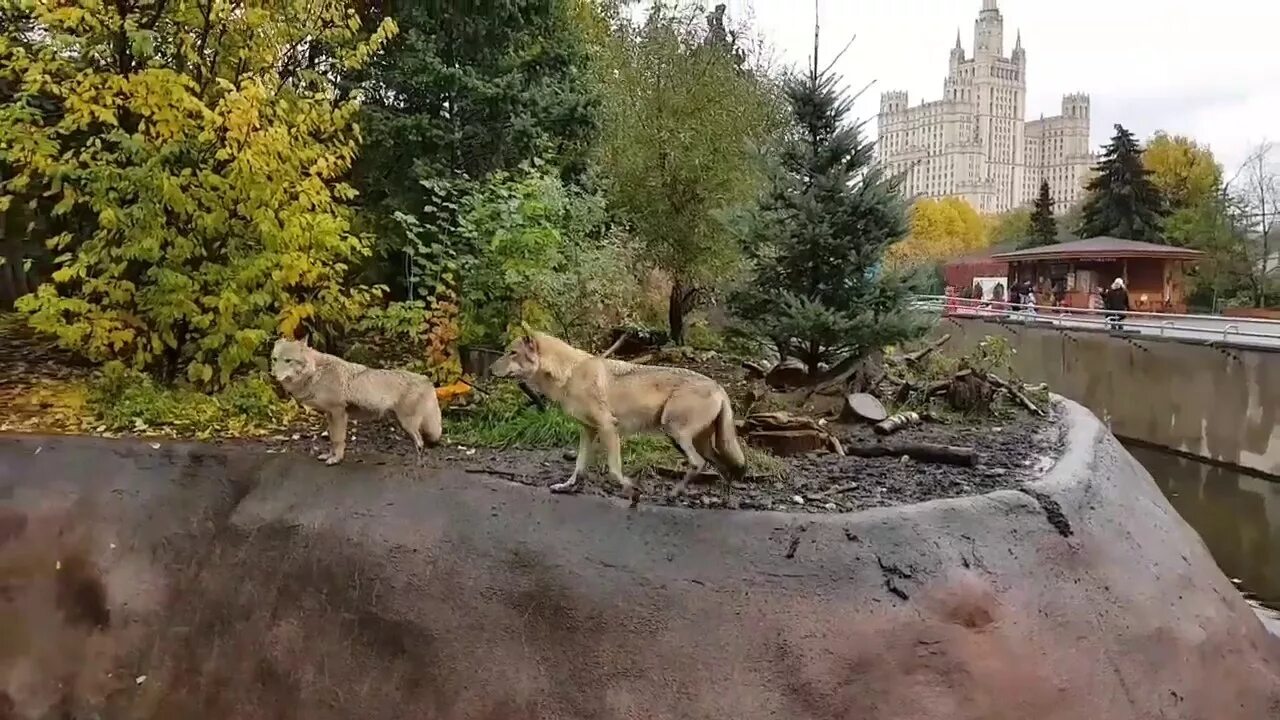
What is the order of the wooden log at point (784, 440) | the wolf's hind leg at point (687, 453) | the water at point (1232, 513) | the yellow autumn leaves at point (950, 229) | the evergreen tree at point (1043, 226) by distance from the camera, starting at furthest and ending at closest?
1. the yellow autumn leaves at point (950, 229)
2. the evergreen tree at point (1043, 226)
3. the water at point (1232, 513)
4. the wooden log at point (784, 440)
5. the wolf's hind leg at point (687, 453)

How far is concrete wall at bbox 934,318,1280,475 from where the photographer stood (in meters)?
14.7

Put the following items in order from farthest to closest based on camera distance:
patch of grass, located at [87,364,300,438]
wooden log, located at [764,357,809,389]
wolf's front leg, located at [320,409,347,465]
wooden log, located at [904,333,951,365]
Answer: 1. wooden log, located at [904,333,951,365]
2. wooden log, located at [764,357,809,389]
3. patch of grass, located at [87,364,300,438]
4. wolf's front leg, located at [320,409,347,465]

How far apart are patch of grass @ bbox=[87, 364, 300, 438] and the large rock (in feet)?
1.49

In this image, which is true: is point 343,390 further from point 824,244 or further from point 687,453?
point 824,244

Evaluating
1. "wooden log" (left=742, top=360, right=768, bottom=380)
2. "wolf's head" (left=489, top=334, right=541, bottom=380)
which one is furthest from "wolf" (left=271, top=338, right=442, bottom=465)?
"wooden log" (left=742, top=360, right=768, bottom=380)

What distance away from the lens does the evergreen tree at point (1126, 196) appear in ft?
102

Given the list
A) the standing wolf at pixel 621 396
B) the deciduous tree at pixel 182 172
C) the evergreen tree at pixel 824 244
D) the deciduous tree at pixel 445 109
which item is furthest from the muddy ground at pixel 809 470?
the deciduous tree at pixel 445 109

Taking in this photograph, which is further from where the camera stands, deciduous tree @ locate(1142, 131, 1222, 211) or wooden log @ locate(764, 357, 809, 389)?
deciduous tree @ locate(1142, 131, 1222, 211)

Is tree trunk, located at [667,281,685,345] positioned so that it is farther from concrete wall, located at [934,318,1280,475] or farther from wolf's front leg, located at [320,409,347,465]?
wolf's front leg, located at [320,409,347,465]

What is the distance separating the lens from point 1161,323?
17.6 metres

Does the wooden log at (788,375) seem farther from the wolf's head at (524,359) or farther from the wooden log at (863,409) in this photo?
the wolf's head at (524,359)

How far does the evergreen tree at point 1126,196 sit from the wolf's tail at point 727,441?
30779 millimetres

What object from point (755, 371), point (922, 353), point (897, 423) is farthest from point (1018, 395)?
point (755, 371)

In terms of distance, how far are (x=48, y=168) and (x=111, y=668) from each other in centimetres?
381
